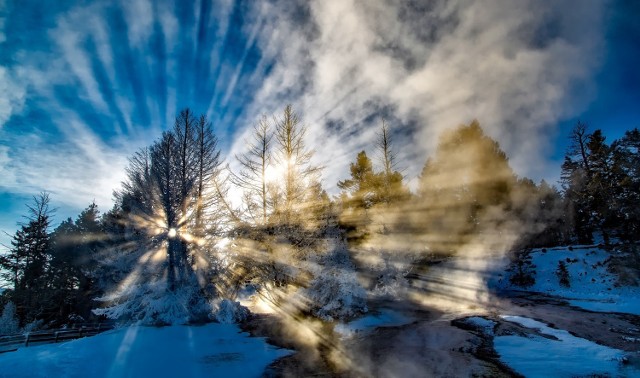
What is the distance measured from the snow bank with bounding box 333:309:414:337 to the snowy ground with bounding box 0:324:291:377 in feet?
13.0

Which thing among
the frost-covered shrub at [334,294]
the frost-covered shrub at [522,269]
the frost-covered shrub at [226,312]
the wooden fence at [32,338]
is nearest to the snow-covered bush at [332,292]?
the frost-covered shrub at [334,294]

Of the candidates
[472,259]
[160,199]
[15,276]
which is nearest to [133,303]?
[160,199]

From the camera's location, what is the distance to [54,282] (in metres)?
25.2

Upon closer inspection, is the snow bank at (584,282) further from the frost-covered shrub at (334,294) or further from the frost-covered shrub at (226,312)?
the frost-covered shrub at (226,312)

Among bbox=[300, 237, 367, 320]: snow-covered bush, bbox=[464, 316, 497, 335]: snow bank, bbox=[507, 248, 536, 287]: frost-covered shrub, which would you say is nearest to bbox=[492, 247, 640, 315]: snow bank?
bbox=[507, 248, 536, 287]: frost-covered shrub

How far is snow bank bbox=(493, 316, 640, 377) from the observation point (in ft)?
24.9

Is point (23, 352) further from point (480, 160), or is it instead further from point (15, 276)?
point (480, 160)

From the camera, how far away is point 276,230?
16.4 metres

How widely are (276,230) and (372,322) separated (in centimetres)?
702

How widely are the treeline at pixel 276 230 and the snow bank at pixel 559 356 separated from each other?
6777 mm

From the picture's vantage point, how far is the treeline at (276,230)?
15.0 m

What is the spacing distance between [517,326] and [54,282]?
33.9 metres

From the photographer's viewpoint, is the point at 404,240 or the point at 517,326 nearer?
the point at 517,326

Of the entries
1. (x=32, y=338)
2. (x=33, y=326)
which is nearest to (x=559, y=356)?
(x=32, y=338)
